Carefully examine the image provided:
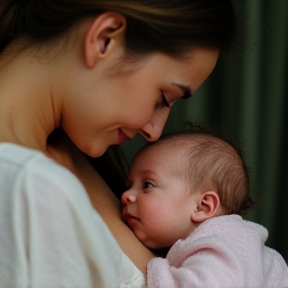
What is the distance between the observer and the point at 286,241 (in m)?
2.16

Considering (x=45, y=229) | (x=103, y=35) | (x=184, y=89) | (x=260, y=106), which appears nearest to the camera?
(x=45, y=229)

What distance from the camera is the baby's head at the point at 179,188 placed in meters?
1.37

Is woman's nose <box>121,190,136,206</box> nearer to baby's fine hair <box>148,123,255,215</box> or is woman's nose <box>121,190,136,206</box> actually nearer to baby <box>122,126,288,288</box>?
baby <box>122,126,288,288</box>

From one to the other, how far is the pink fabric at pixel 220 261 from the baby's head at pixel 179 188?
0.17ft

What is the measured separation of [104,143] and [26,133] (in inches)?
7.6

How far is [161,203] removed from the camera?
53.9 inches

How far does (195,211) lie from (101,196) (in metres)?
0.22

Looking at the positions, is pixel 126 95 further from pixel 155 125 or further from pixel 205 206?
pixel 205 206

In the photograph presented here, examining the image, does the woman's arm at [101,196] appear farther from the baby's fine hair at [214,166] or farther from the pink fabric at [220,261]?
the baby's fine hair at [214,166]

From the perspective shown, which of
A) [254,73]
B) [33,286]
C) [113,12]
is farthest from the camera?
[254,73]

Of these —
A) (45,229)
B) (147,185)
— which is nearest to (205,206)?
(147,185)

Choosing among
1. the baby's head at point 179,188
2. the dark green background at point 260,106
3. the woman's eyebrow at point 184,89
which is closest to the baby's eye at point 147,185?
the baby's head at point 179,188

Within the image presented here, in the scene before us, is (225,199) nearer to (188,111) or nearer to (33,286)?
(33,286)

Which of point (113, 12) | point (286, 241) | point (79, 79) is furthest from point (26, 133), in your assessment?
point (286, 241)
